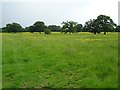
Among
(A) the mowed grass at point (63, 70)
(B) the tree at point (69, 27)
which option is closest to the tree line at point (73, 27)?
(B) the tree at point (69, 27)

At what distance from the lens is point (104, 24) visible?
6669 centimetres

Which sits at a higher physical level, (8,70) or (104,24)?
(104,24)

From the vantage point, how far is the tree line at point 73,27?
222 ft

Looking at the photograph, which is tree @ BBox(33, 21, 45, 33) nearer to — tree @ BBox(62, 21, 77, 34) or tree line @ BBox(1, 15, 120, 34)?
tree line @ BBox(1, 15, 120, 34)

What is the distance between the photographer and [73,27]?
283 ft

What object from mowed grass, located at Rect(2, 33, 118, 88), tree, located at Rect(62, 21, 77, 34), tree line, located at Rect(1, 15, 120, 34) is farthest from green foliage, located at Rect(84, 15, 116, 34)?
mowed grass, located at Rect(2, 33, 118, 88)

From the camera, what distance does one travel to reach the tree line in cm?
6759

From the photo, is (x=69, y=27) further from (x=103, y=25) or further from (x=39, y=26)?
(x=103, y=25)

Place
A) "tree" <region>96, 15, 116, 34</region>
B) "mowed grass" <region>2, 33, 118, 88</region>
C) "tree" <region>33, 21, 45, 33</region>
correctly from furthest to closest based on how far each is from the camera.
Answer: "tree" <region>33, 21, 45, 33</region>
"tree" <region>96, 15, 116, 34</region>
"mowed grass" <region>2, 33, 118, 88</region>

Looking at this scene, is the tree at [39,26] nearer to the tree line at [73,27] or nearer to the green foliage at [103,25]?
the tree line at [73,27]

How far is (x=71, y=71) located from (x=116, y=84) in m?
3.18

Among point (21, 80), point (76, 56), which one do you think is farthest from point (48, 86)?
point (76, 56)

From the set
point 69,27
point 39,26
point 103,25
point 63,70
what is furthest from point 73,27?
point 63,70

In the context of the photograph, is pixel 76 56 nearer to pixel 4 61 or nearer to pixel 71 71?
pixel 71 71
